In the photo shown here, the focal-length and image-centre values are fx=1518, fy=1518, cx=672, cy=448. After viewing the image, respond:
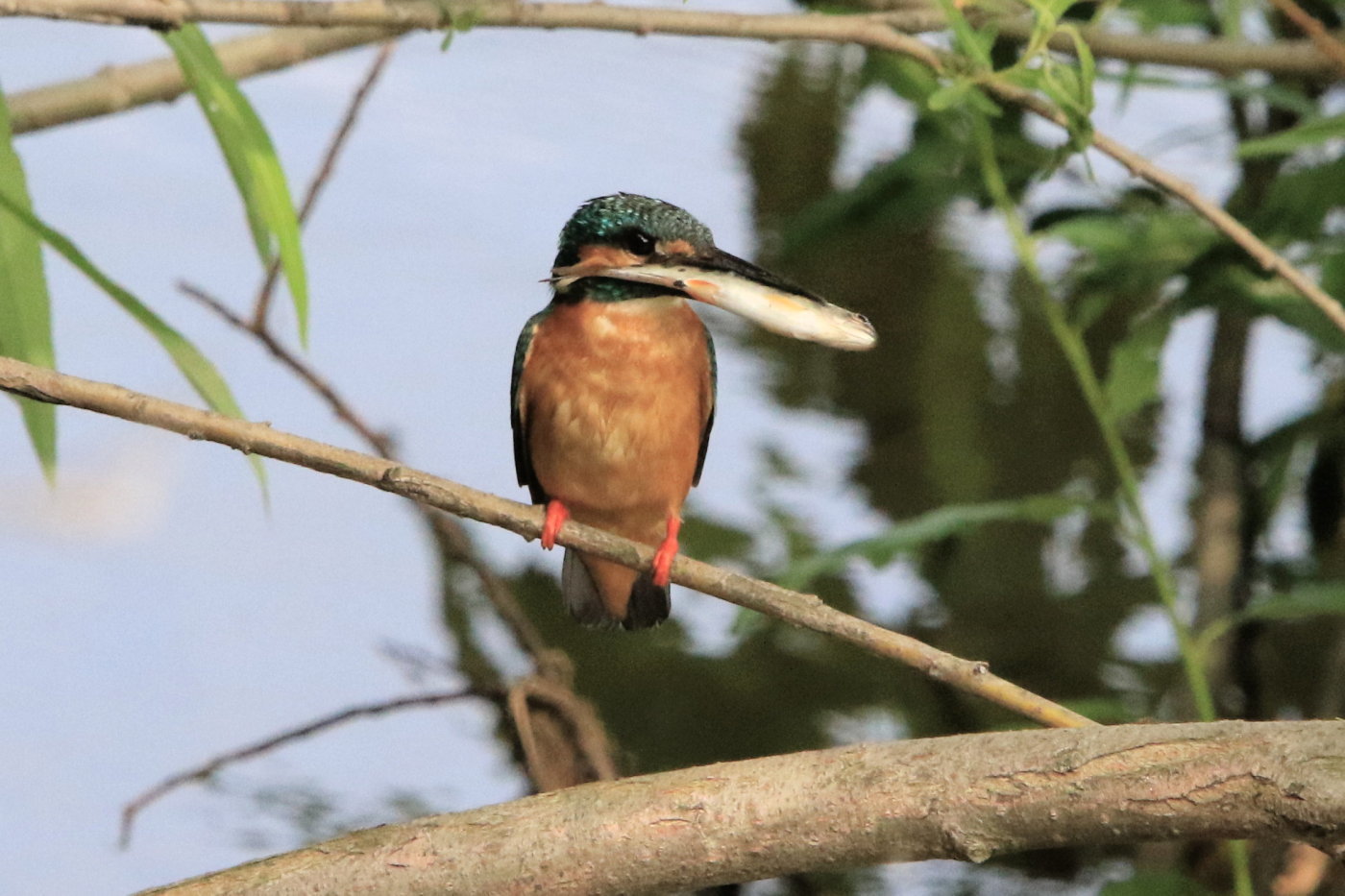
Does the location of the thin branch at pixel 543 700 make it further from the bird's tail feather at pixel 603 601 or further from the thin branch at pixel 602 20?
the thin branch at pixel 602 20

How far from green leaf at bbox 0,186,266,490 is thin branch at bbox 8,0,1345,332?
0.13 metres

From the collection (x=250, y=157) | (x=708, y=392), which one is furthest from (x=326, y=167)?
(x=708, y=392)

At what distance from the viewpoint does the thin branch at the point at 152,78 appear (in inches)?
55.9

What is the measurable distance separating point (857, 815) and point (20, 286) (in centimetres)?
68

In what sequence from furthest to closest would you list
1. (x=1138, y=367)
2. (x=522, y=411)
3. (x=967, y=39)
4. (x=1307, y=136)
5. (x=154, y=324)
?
(x=522, y=411)
(x=1138, y=367)
(x=1307, y=136)
(x=967, y=39)
(x=154, y=324)

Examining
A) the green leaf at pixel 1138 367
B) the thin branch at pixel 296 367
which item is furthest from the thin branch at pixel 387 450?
the green leaf at pixel 1138 367

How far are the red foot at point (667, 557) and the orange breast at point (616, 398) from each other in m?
0.03

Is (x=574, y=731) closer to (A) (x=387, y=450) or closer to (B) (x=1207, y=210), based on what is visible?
(A) (x=387, y=450)

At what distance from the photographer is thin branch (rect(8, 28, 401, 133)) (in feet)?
4.66

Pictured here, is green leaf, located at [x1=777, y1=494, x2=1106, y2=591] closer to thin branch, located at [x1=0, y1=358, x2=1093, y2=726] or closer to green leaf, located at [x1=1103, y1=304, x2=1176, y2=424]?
green leaf, located at [x1=1103, y1=304, x2=1176, y2=424]

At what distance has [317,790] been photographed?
213cm

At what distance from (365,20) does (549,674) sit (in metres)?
0.75

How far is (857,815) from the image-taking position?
794mm

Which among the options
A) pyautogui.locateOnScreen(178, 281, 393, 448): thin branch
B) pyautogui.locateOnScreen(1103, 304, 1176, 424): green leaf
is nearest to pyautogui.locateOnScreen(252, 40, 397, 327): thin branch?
pyautogui.locateOnScreen(178, 281, 393, 448): thin branch
